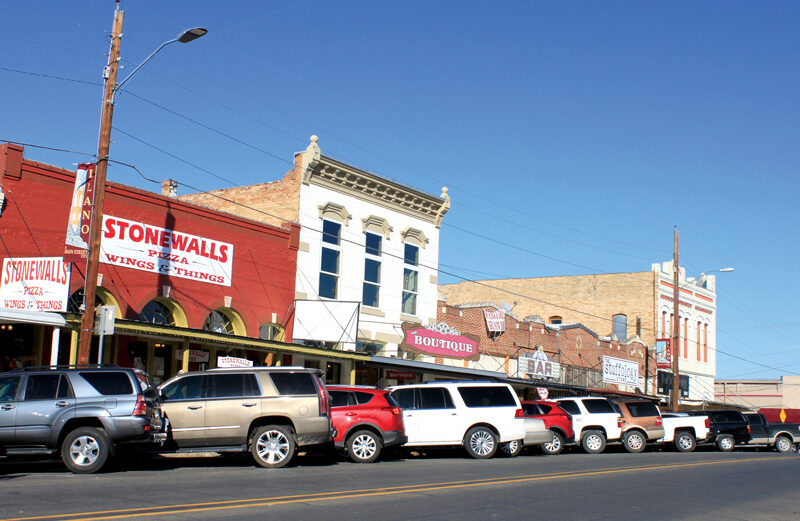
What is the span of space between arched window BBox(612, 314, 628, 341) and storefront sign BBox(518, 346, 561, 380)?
570 inches

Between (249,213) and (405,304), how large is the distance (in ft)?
21.4

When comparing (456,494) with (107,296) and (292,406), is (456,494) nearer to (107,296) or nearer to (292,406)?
(292,406)

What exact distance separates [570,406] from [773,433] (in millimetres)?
10430

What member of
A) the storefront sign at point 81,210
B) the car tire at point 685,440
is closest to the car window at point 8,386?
the storefront sign at point 81,210

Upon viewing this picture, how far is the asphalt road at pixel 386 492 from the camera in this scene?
9984 mm

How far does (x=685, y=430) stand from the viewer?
28250 millimetres

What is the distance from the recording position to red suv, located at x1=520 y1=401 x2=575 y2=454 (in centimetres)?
2345

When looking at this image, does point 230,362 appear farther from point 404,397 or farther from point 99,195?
point 99,195

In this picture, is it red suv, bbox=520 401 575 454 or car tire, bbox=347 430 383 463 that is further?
red suv, bbox=520 401 575 454

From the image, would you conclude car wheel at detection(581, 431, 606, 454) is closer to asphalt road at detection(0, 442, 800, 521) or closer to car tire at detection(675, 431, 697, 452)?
car tire at detection(675, 431, 697, 452)

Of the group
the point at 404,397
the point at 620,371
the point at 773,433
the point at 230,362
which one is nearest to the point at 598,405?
the point at 404,397

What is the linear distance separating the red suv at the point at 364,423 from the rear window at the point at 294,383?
157cm

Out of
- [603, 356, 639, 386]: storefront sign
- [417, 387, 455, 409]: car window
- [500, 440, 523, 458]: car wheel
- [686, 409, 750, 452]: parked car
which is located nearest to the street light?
[417, 387, 455, 409]: car window

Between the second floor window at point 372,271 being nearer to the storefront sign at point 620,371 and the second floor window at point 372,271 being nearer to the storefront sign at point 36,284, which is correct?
the storefront sign at point 36,284
